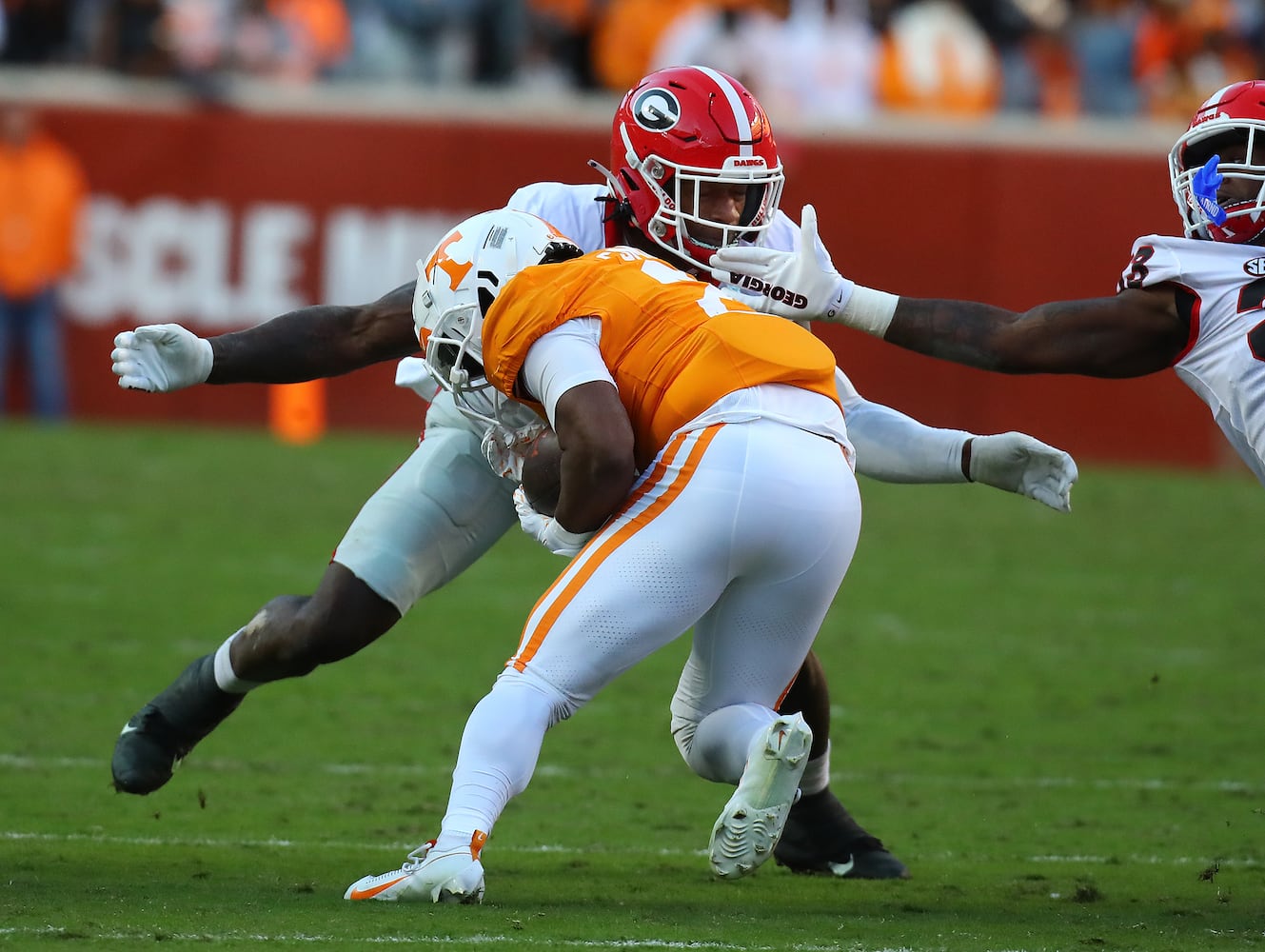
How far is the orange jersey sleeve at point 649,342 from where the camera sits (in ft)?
12.1

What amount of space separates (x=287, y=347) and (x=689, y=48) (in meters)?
8.24

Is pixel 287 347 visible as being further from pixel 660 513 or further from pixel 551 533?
pixel 660 513

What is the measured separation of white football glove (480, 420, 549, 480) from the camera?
159 inches

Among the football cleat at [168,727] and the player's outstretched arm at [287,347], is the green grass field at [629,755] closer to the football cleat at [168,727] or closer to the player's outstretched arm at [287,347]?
the football cleat at [168,727]

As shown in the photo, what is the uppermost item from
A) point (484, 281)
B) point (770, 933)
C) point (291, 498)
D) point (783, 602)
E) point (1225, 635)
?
point (484, 281)

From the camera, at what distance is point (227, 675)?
4477 mm

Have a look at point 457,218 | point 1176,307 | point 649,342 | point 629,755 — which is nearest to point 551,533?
point 649,342

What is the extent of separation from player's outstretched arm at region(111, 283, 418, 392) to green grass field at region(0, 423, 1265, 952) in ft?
3.47

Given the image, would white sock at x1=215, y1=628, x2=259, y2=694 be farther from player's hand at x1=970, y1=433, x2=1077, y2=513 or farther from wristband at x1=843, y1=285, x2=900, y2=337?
player's hand at x1=970, y1=433, x2=1077, y2=513

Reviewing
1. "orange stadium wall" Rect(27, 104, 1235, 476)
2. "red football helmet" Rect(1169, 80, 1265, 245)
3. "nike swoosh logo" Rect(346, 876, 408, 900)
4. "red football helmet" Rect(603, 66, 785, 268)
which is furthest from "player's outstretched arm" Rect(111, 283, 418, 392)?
"orange stadium wall" Rect(27, 104, 1235, 476)

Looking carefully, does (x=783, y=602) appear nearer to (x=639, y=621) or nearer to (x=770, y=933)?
(x=639, y=621)

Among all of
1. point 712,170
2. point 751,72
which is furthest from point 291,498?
point 712,170

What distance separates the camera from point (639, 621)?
3.56 m

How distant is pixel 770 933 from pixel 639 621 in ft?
2.09
